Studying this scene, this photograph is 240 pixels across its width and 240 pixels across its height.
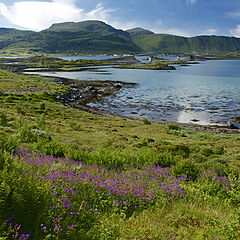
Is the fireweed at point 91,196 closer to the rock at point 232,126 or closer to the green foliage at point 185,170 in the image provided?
the green foliage at point 185,170

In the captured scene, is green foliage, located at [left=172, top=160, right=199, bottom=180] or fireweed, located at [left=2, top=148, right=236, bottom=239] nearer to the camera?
fireweed, located at [left=2, top=148, right=236, bottom=239]

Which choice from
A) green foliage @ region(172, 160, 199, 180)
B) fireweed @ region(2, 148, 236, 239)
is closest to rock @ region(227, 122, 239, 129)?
green foliage @ region(172, 160, 199, 180)

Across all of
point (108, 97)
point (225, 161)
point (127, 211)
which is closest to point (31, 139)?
point (127, 211)

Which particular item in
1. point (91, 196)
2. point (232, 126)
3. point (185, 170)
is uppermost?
point (91, 196)

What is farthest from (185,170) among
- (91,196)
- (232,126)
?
(232,126)

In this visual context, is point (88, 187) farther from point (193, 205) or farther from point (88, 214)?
point (193, 205)

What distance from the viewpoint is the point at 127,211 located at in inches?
223

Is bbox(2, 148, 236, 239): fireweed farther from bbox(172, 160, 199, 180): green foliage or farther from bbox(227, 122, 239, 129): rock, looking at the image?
bbox(227, 122, 239, 129): rock

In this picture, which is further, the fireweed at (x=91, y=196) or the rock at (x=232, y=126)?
the rock at (x=232, y=126)

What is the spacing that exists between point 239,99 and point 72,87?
57888 mm

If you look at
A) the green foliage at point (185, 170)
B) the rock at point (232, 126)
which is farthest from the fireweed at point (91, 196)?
the rock at point (232, 126)

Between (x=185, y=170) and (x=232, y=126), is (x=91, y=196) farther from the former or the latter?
(x=232, y=126)

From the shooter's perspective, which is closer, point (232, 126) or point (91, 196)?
point (91, 196)

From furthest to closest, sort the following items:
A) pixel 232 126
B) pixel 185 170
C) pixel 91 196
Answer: pixel 232 126
pixel 185 170
pixel 91 196
